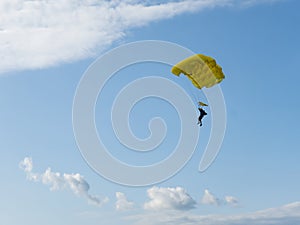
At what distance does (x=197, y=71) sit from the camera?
11794cm

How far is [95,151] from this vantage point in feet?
387

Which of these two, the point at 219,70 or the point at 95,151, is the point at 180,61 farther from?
the point at 95,151

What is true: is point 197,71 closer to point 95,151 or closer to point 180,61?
point 180,61

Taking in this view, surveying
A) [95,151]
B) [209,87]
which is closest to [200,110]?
→ [209,87]

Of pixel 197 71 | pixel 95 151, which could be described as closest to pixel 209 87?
pixel 197 71

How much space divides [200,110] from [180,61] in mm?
6340

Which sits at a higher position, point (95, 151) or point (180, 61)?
point (180, 61)

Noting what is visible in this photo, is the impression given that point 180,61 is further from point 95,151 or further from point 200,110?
point 95,151

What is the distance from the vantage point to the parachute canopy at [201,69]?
116 metres

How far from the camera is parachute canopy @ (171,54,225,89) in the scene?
11638 cm

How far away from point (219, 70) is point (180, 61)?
4.85m

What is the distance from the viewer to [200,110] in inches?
4614

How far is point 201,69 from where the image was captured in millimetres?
117500

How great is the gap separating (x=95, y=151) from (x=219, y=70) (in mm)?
17630
